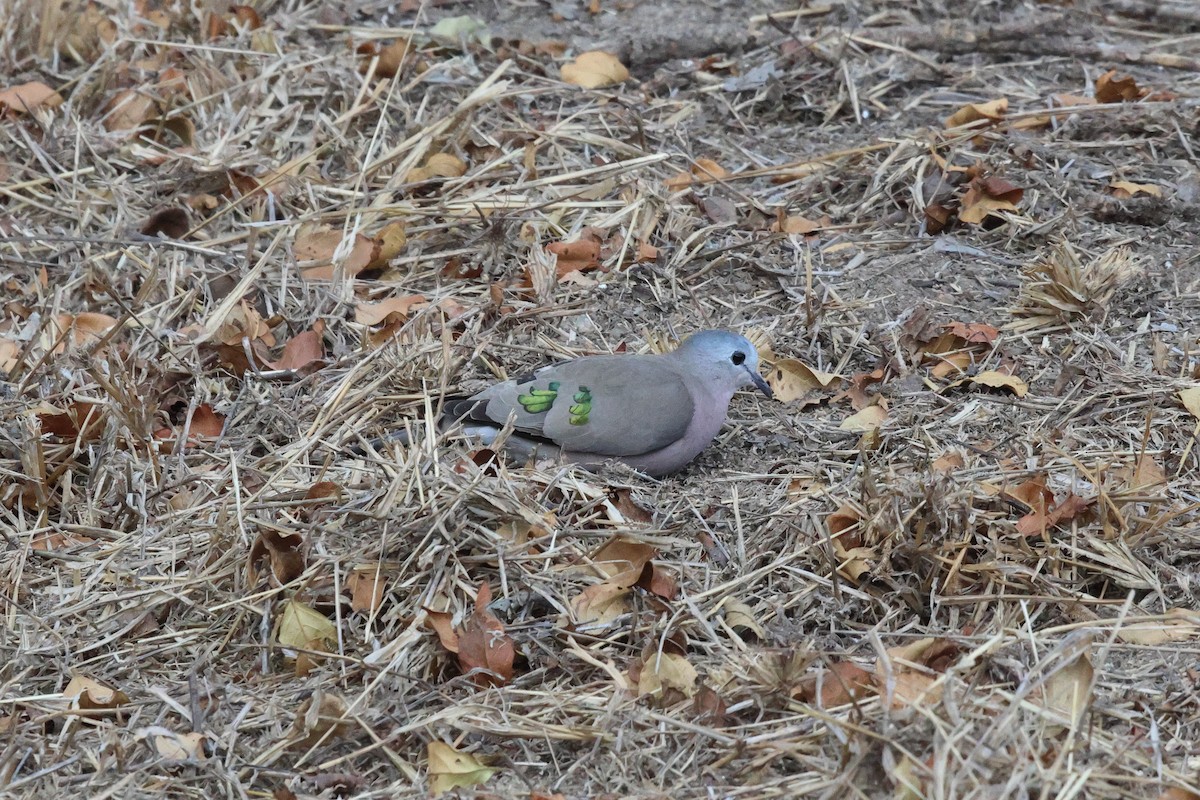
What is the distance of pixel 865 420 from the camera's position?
4.10m

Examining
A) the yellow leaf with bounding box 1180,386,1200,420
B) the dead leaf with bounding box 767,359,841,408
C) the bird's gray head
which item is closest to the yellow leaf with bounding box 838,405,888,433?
the dead leaf with bounding box 767,359,841,408

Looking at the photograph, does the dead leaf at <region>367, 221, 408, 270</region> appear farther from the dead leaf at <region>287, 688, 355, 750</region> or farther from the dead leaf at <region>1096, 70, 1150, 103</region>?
the dead leaf at <region>1096, 70, 1150, 103</region>

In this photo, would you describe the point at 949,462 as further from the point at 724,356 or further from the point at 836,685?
the point at 836,685

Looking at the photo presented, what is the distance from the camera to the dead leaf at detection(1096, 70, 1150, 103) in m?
5.46

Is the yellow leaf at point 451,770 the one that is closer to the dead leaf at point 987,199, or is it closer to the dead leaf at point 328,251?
the dead leaf at point 328,251

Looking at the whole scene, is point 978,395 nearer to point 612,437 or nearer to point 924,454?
point 924,454

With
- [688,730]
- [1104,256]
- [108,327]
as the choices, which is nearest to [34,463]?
[108,327]

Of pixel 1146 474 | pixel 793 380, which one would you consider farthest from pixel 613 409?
pixel 1146 474

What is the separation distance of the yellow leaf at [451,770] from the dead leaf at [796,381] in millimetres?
1915

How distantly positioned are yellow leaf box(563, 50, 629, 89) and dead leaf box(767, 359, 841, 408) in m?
2.06

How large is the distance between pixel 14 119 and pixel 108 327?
1.58 metres

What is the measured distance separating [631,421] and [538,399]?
288 mm

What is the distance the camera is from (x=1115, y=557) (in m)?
3.30

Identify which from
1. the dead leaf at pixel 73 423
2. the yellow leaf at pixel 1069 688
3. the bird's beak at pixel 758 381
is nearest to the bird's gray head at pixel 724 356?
the bird's beak at pixel 758 381
